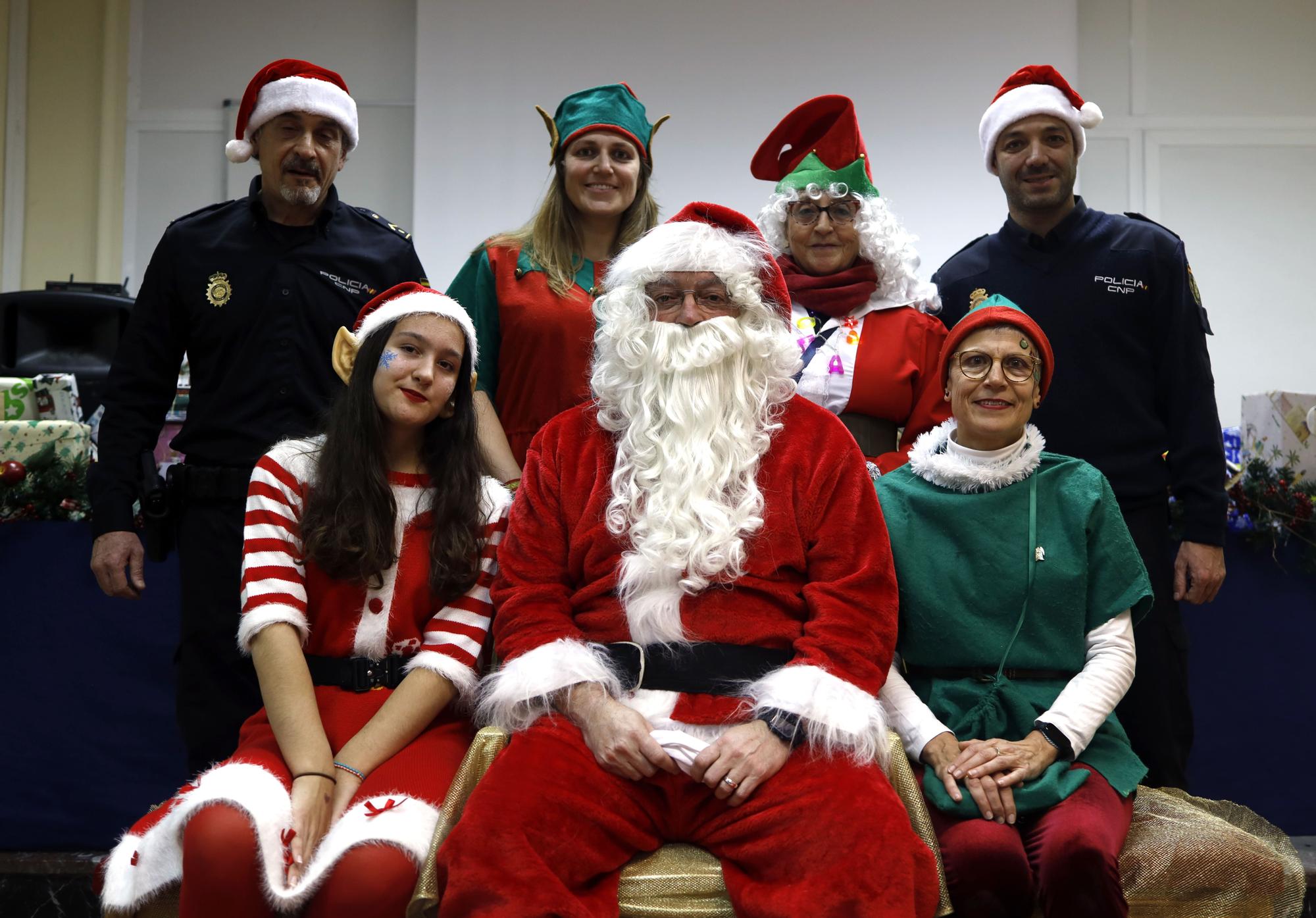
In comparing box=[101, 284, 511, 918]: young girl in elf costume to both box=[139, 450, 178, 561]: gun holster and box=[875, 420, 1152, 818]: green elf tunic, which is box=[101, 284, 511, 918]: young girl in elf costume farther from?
box=[875, 420, 1152, 818]: green elf tunic

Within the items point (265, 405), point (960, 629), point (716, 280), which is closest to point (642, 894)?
point (960, 629)

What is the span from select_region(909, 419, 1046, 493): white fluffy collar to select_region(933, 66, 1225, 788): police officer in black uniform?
596mm

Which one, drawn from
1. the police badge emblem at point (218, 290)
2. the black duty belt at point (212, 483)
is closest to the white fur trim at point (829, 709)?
the black duty belt at point (212, 483)

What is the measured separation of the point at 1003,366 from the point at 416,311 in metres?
1.26

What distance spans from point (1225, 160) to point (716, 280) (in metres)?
5.69

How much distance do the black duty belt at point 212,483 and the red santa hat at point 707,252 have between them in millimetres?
1052

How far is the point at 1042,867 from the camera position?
206 centimetres

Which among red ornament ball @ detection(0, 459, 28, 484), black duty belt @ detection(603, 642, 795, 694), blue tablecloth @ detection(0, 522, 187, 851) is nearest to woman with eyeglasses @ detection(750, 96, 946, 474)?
black duty belt @ detection(603, 642, 795, 694)

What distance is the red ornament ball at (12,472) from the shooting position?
3432 millimetres

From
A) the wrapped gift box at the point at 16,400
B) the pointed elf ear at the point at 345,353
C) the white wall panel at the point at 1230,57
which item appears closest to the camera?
the pointed elf ear at the point at 345,353

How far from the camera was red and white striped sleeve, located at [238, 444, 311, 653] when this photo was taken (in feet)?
7.41

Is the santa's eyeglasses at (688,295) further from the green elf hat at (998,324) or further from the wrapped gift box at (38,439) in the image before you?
the wrapped gift box at (38,439)

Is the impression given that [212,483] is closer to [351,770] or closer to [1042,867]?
[351,770]

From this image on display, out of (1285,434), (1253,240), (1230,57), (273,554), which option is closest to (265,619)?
(273,554)
